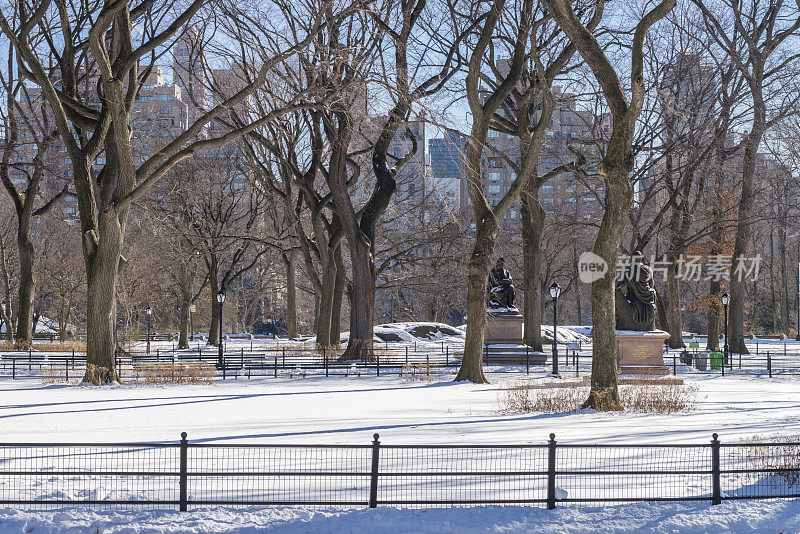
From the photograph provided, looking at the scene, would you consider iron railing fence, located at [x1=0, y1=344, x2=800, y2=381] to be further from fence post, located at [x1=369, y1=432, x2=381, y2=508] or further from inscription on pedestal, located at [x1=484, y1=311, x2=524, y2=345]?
fence post, located at [x1=369, y1=432, x2=381, y2=508]

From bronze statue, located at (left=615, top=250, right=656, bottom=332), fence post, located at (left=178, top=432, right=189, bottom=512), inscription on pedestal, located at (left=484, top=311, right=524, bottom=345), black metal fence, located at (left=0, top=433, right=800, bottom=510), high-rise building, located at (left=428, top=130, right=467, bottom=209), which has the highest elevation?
high-rise building, located at (left=428, top=130, right=467, bottom=209)

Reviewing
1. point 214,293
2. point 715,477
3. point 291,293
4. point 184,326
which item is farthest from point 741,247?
point 715,477

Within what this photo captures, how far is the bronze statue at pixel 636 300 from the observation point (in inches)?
1057

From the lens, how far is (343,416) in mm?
16172

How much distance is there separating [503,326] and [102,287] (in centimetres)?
1616

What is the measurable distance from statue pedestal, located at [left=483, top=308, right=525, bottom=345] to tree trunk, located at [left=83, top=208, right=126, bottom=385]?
15.4 m

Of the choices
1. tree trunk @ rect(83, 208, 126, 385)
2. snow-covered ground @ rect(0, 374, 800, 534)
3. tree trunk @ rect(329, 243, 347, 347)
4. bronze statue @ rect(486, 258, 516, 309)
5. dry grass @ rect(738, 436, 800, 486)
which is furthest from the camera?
tree trunk @ rect(329, 243, 347, 347)

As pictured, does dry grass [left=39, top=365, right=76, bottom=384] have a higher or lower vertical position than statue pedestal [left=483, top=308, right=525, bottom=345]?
lower

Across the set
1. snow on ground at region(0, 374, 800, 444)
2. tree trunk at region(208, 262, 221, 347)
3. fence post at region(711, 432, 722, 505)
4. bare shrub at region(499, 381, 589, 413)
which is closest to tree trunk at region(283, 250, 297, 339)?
tree trunk at region(208, 262, 221, 347)

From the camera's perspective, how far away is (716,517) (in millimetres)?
8641

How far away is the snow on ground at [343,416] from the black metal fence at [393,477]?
4.13 feet

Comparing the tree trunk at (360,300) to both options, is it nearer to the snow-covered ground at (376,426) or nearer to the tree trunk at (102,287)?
the snow-covered ground at (376,426)

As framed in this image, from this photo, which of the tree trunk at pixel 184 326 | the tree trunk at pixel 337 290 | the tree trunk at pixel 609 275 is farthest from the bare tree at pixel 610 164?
the tree trunk at pixel 184 326

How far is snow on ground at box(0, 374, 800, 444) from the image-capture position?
1326 centimetres
